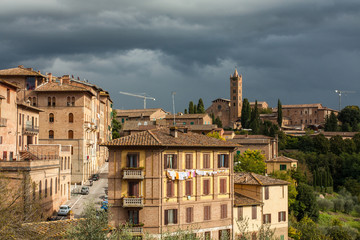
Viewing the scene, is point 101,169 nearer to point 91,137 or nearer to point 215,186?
point 91,137

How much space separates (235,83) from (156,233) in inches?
6470

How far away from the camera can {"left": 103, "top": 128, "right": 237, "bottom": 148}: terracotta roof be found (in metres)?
38.0

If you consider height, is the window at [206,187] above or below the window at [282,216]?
above

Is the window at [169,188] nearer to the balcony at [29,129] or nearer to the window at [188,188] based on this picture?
the window at [188,188]

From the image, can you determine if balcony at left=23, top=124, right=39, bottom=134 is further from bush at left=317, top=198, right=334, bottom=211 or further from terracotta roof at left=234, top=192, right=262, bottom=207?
bush at left=317, top=198, right=334, bottom=211

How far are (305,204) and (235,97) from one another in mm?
133555

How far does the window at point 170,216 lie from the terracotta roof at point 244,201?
6889mm

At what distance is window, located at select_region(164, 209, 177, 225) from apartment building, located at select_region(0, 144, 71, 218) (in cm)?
1077

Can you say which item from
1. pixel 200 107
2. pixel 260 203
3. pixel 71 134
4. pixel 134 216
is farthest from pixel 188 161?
pixel 200 107

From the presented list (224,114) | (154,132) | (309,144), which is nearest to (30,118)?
(154,132)

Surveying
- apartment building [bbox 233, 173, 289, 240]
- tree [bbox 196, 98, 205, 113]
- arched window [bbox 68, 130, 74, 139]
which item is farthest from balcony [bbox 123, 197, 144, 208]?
tree [bbox 196, 98, 205, 113]

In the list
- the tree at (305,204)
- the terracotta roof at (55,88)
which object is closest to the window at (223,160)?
the tree at (305,204)

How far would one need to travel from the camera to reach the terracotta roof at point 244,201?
42844 millimetres

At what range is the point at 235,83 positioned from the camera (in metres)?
198
